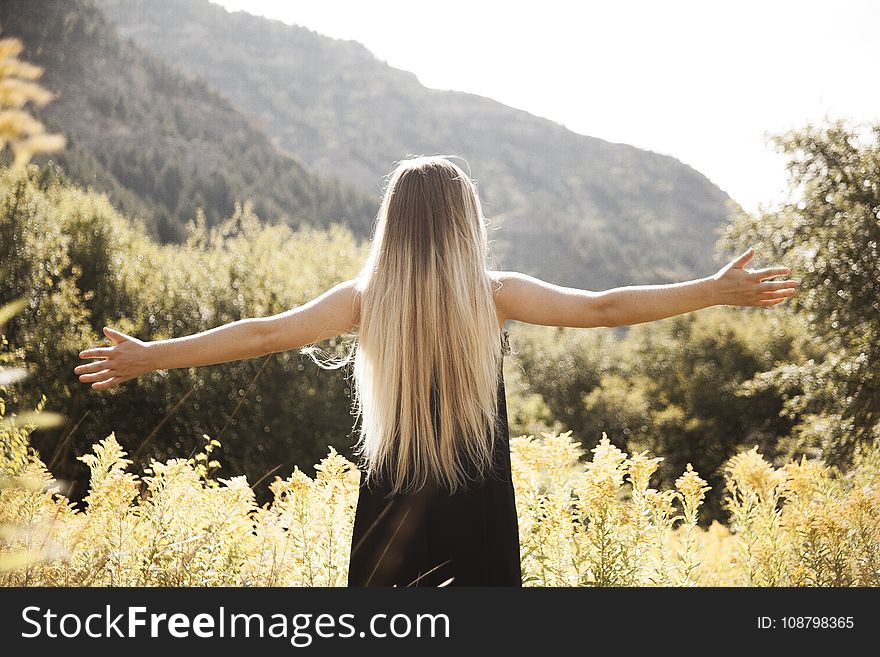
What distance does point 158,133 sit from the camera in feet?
191

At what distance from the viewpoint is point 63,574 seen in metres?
2.05

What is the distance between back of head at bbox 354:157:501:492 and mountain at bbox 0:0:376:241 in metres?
35.9

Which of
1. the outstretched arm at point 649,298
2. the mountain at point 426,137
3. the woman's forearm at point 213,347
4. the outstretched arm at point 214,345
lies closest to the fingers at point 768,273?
the outstretched arm at point 649,298

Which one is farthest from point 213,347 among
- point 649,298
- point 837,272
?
point 837,272

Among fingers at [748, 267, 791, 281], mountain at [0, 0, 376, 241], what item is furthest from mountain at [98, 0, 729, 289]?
fingers at [748, 267, 791, 281]

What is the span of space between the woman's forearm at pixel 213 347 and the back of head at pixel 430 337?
0.29 meters

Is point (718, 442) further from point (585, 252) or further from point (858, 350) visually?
point (585, 252)

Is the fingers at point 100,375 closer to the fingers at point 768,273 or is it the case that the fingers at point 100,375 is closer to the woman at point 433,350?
the woman at point 433,350

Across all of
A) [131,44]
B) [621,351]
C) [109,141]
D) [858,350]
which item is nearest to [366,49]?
[131,44]

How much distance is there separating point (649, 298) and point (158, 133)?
63947 millimetres

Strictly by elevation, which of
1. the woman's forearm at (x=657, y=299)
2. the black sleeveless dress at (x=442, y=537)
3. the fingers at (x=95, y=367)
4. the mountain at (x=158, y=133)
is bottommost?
the black sleeveless dress at (x=442, y=537)

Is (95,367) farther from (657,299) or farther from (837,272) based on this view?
(837,272)

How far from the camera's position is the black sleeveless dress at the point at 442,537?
183cm

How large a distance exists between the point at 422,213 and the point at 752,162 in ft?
33.7
